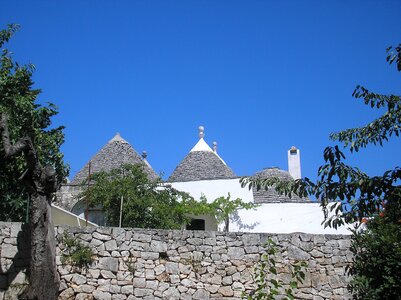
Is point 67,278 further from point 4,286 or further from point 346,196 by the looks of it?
point 346,196

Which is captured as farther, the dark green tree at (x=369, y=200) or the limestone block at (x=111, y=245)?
the limestone block at (x=111, y=245)

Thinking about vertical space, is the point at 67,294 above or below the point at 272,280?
below

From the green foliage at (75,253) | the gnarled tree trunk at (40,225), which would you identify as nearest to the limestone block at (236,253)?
the green foliage at (75,253)

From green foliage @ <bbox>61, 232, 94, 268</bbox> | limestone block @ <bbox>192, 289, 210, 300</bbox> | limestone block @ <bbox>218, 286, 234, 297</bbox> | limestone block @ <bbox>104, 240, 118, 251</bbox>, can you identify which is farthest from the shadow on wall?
limestone block @ <bbox>218, 286, 234, 297</bbox>

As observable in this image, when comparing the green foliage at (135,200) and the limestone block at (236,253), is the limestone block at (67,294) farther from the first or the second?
the green foliage at (135,200)

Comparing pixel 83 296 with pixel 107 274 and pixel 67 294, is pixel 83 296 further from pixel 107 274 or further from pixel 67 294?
pixel 107 274

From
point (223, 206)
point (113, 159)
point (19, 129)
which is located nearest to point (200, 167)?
point (223, 206)

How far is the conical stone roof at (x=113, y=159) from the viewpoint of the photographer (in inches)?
773

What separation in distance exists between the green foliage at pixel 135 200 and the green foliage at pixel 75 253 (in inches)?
216

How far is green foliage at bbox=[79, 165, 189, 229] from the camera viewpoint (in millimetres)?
15922

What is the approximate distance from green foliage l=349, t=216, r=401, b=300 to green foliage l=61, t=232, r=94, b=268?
5.40 meters

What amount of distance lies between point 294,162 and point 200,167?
178 inches

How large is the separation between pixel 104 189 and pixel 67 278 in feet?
22.5

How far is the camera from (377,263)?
32.5 feet
